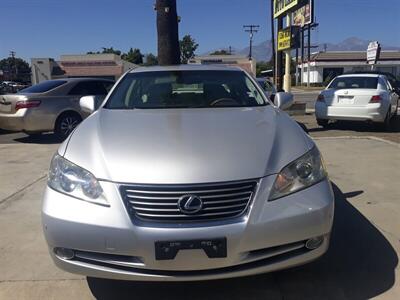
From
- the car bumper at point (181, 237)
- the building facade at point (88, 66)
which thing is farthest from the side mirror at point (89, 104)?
the building facade at point (88, 66)

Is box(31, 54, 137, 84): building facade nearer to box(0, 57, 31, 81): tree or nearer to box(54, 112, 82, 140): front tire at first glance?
box(54, 112, 82, 140): front tire

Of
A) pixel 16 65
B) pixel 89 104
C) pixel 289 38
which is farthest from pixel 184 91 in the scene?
pixel 16 65

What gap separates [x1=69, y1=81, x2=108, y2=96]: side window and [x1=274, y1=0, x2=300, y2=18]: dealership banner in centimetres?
834

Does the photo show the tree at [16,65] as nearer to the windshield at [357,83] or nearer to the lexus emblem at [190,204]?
the windshield at [357,83]

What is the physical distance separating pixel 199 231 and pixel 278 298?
896 mm

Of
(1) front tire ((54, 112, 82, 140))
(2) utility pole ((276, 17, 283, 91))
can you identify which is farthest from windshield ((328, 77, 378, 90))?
(2) utility pole ((276, 17, 283, 91))

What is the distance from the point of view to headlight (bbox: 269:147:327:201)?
9.50 feet

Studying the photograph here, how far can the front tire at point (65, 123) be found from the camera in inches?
422

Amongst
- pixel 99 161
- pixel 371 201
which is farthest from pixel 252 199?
pixel 371 201

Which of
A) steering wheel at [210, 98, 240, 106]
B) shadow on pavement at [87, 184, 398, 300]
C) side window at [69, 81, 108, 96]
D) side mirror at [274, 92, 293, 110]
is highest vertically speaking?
steering wheel at [210, 98, 240, 106]

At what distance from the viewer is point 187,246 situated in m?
2.70

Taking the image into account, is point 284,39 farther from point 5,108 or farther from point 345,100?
point 5,108

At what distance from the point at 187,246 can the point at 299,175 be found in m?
0.87

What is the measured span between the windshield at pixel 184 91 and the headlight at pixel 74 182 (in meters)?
1.37
